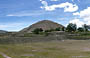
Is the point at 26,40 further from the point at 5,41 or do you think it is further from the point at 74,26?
the point at 74,26

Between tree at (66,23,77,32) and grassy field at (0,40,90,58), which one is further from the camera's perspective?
tree at (66,23,77,32)

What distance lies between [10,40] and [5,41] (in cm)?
271

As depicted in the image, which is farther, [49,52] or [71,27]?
[71,27]

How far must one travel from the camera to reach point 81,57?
23516 millimetres

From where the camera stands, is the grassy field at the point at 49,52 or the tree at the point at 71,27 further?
the tree at the point at 71,27

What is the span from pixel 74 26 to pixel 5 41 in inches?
3980

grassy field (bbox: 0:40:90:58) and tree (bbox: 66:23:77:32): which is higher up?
tree (bbox: 66:23:77:32)

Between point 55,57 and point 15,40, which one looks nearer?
point 55,57

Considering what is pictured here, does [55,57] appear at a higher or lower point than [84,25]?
lower

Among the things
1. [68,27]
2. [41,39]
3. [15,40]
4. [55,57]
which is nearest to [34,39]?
[41,39]

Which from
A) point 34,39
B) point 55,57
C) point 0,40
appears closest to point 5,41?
point 0,40

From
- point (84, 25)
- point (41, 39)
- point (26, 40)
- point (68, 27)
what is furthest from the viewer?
point (84, 25)

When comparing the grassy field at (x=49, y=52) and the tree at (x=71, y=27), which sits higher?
the tree at (x=71, y=27)

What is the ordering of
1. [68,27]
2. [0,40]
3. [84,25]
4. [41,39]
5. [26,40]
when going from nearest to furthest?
[0,40] < [26,40] < [41,39] < [68,27] < [84,25]
